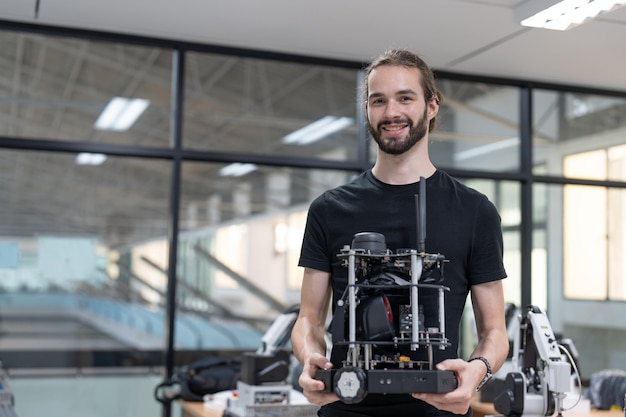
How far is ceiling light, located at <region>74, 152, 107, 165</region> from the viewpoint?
4.79m

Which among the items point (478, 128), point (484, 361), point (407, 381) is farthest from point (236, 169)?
point (407, 381)

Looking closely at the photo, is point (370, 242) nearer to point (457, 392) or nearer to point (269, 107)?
point (457, 392)

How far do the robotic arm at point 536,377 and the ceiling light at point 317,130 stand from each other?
192 cm

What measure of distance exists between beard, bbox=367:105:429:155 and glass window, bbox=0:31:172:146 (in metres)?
3.30

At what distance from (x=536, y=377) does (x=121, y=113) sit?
105 inches

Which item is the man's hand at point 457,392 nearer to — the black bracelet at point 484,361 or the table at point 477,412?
the black bracelet at point 484,361

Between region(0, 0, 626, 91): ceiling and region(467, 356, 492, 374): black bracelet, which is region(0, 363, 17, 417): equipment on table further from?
region(467, 356, 492, 374): black bracelet

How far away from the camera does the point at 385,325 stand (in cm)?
157

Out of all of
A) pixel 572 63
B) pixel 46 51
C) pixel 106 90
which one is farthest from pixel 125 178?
pixel 572 63

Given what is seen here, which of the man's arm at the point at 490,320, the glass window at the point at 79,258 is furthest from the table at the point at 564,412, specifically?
the man's arm at the point at 490,320

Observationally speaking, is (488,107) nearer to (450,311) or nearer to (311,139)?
(311,139)

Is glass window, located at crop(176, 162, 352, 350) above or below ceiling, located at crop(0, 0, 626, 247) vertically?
below

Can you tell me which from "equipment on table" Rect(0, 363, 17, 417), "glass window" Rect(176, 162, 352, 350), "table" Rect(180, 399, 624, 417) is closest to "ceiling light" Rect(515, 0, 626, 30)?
"glass window" Rect(176, 162, 352, 350)

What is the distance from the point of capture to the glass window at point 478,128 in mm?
5602
